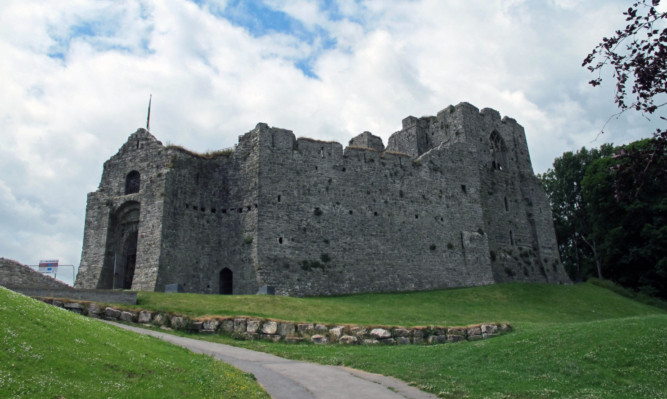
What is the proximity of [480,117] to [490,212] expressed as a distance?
8417 millimetres

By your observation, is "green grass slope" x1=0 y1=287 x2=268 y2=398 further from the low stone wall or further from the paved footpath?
the low stone wall

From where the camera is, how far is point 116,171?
32500 millimetres

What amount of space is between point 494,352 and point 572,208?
5086 centimetres

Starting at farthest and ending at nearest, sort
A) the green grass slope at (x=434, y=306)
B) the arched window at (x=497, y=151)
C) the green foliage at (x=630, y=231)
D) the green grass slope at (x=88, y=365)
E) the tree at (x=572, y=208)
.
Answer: the tree at (x=572, y=208) → the arched window at (x=497, y=151) → the green foliage at (x=630, y=231) → the green grass slope at (x=434, y=306) → the green grass slope at (x=88, y=365)

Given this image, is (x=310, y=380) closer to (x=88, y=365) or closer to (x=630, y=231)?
(x=88, y=365)

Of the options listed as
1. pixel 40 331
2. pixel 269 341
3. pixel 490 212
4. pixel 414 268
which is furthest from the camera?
pixel 490 212

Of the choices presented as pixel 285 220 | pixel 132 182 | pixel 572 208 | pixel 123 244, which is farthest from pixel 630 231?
pixel 123 244

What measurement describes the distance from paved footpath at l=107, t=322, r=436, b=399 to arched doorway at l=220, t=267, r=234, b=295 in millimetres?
14579

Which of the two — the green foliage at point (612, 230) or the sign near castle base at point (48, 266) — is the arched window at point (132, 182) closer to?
the sign near castle base at point (48, 266)

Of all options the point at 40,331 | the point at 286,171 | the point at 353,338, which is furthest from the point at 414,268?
the point at 40,331

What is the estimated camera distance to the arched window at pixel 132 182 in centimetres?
3200

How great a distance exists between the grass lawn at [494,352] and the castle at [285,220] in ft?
18.1

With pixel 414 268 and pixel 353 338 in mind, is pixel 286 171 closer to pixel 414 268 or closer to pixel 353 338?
pixel 414 268

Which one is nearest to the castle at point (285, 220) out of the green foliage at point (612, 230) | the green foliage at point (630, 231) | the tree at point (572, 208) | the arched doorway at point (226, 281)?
the arched doorway at point (226, 281)
